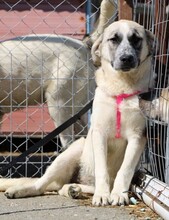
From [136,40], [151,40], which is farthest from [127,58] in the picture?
[151,40]

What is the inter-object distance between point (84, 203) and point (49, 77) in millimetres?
1999

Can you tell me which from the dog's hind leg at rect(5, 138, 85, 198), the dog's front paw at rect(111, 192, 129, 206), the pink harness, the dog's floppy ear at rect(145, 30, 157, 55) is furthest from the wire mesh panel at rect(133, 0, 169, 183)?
the dog's hind leg at rect(5, 138, 85, 198)

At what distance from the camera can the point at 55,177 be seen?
3.96 metres

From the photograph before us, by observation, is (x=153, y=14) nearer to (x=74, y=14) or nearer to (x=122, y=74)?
(x=122, y=74)

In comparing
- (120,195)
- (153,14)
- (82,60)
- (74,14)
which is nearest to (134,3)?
(153,14)

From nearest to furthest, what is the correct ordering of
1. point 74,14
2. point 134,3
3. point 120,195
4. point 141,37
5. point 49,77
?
point 120,195, point 141,37, point 134,3, point 49,77, point 74,14

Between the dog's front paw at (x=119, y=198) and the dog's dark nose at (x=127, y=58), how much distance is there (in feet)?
2.82

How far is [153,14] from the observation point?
402 centimetres

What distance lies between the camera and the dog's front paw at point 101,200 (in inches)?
138

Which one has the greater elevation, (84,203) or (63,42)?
(63,42)

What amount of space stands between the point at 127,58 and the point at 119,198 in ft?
2.99

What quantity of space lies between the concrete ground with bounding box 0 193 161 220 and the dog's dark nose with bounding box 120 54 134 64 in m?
0.95

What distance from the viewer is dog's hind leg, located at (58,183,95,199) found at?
3.82 meters

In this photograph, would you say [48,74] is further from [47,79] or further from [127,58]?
[127,58]
